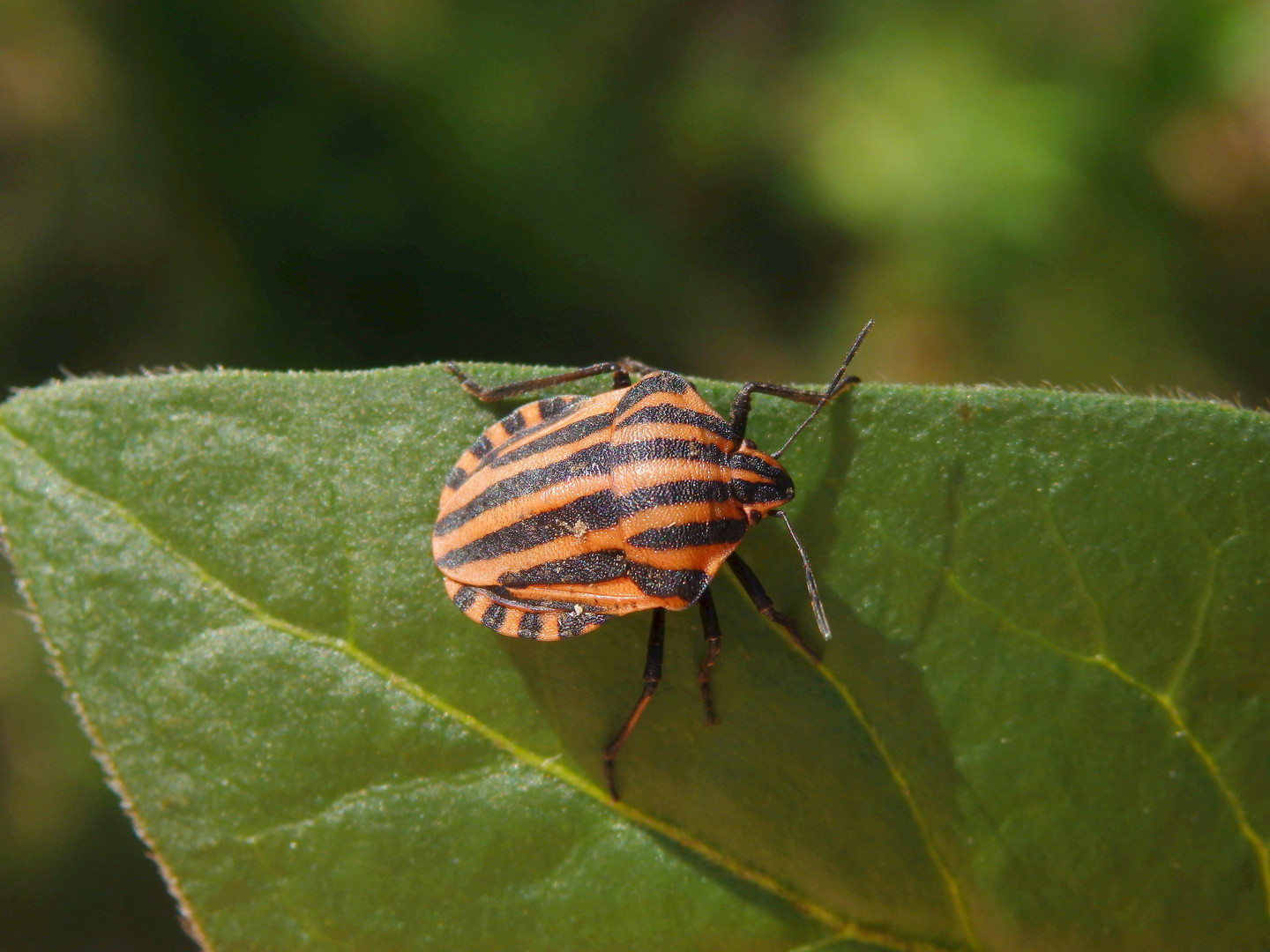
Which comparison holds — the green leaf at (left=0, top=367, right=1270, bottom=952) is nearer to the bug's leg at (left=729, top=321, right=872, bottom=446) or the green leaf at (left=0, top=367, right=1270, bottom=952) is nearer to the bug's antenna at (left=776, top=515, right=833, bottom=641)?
the bug's antenna at (left=776, top=515, right=833, bottom=641)

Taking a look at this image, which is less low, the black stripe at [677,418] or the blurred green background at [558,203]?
the blurred green background at [558,203]

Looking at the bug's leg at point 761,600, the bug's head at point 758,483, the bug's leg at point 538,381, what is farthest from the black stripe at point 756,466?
the bug's leg at point 538,381

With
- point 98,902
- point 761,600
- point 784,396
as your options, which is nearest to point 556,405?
point 784,396

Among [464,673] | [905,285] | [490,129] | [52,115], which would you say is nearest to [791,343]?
[905,285]

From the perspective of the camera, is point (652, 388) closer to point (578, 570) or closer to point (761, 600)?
point (578, 570)

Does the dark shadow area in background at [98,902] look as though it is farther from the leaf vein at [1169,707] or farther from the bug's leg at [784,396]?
the leaf vein at [1169,707]
